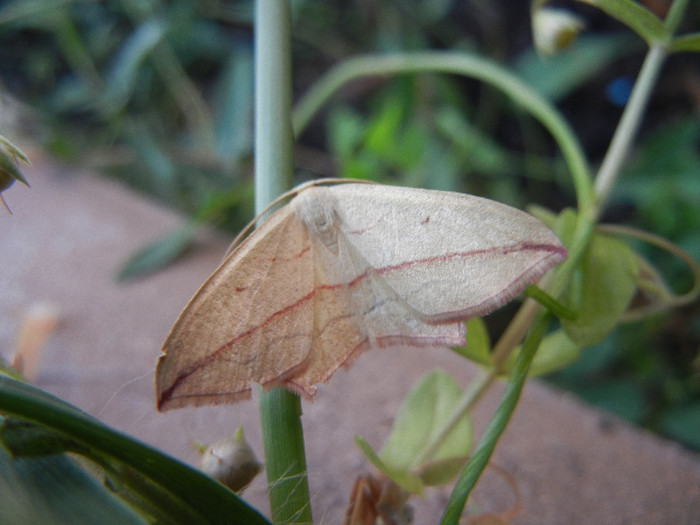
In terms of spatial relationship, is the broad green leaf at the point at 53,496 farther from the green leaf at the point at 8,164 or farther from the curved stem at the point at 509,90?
the curved stem at the point at 509,90

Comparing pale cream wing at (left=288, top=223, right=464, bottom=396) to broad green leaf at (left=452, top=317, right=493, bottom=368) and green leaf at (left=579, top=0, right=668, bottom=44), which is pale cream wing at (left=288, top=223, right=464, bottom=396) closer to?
broad green leaf at (left=452, top=317, right=493, bottom=368)

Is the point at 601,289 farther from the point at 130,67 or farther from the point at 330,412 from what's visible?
the point at 130,67

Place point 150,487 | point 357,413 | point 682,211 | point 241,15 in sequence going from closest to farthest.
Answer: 1. point 150,487
2. point 357,413
3. point 682,211
4. point 241,15

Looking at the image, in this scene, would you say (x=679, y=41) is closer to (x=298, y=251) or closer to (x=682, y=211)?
(x=298, y=251)

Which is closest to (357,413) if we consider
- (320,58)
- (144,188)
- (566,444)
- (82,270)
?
(566,444)

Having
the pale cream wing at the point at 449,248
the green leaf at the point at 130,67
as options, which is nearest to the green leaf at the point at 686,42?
the pale cream wing at the point at 449,248

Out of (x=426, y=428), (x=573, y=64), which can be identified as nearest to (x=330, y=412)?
(x=426, y=428)
